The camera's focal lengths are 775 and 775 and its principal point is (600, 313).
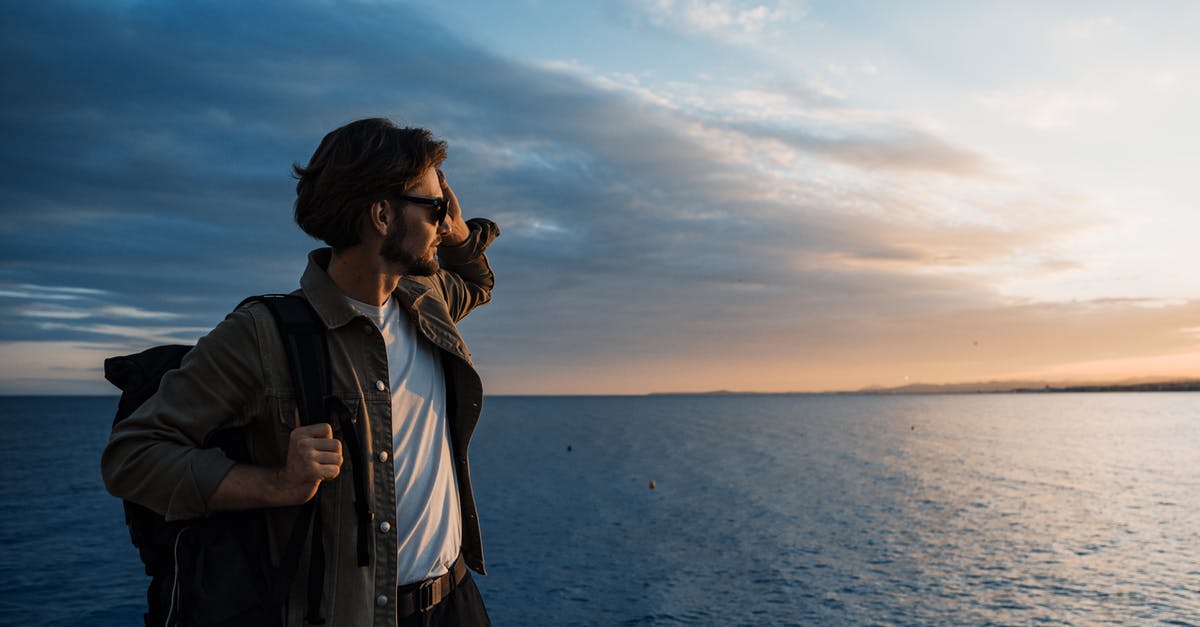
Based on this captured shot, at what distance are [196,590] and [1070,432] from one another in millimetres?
127997

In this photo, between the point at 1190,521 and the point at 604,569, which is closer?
the point at 604,569

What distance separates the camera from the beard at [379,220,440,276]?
271cm

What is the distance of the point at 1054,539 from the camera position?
110 ft

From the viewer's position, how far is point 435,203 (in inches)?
110

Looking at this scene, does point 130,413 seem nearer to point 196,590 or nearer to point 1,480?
point 196,590

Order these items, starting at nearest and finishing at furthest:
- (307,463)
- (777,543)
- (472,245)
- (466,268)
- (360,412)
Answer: (307,463) < (360,412) < (472,245) < (466,268) < (777,543)

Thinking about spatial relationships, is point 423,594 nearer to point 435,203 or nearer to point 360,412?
point 360,412

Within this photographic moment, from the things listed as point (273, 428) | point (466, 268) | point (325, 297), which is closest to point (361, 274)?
point (325, 297)

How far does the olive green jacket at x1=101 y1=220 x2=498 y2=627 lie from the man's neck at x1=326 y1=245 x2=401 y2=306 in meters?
0.06

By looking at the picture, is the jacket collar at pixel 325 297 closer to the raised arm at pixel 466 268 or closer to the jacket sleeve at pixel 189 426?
the jacket sleeve at pixel 189 426

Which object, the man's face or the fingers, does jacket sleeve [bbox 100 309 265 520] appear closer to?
the fingers

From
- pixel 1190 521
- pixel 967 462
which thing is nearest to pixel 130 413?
pixel 1190 521

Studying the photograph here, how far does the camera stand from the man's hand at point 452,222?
298cm

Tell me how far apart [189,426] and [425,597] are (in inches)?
38.0
